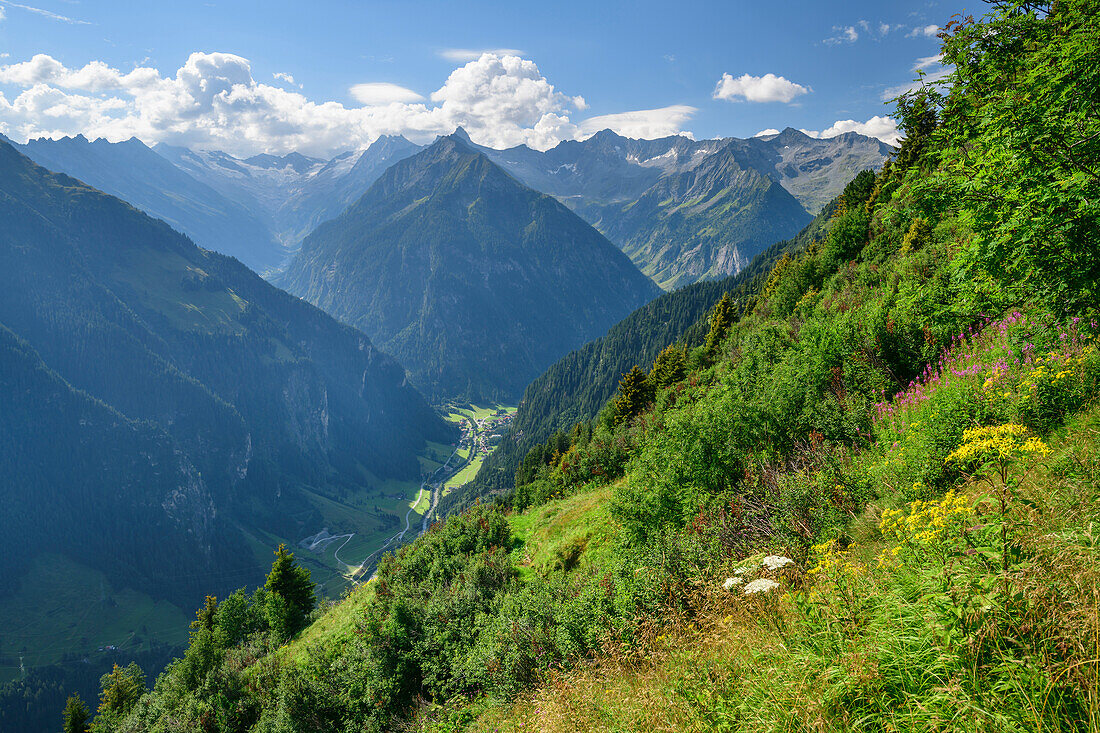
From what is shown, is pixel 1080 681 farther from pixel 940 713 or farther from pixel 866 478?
pixel 866 478

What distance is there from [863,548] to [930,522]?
1.80m

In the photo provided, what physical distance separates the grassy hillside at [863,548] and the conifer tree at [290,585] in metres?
23.4

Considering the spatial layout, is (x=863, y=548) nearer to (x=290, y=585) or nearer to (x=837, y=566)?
(x=837, y=566)

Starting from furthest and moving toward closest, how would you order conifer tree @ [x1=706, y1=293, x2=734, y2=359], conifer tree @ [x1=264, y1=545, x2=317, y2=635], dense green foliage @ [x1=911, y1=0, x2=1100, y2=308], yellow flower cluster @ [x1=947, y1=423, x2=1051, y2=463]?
conifer tree @ [x1=706, y1=293, x2=734, y2=359] < conifer tree @ [x1=264, y1=545, x2=317, y2=635] < dense green foliage @ [x1=911, y1=0, x2=1100, y2=308] < yellow flower cluster @ [x1=947, y1=423, x2=1051, y2=463]

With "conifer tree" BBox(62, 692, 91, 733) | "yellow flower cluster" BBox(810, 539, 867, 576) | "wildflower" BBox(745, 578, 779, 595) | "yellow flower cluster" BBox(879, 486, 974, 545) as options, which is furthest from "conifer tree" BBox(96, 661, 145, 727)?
"yellow flower cluster" BBox(879, 486, 974, 545)

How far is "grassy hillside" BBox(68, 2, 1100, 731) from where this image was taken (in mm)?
3980

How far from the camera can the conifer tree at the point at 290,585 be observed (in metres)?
44.4

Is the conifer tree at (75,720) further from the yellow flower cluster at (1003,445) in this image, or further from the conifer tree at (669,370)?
the yellow flower cluster at (1003,445)

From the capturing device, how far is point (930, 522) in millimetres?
6137

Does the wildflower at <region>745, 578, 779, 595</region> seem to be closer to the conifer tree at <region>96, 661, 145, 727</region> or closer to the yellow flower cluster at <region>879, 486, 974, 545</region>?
the yellow flower cluster at <region>879, 486, 974, 545</region>

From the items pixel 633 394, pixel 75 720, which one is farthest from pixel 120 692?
pixel 633 394

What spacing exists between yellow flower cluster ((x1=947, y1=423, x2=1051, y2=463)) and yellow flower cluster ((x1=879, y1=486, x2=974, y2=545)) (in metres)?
0.81

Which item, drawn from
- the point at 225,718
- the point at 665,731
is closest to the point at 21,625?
the point at 225,718

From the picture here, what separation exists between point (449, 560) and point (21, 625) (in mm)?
294315
